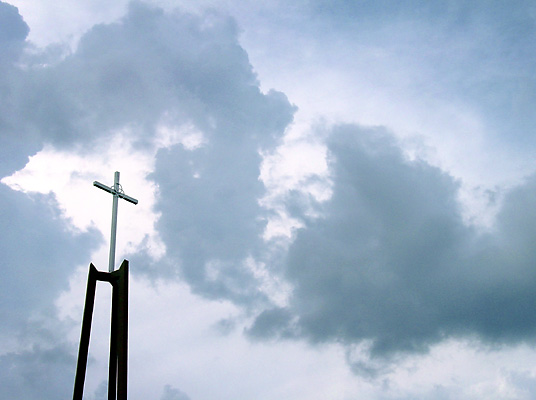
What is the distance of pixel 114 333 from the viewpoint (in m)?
21.0

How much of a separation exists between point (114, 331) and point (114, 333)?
0.08 m

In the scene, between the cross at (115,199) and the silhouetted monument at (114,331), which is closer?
the silhouetted monument at (114,331)

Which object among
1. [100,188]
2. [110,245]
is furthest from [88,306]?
[100,188]

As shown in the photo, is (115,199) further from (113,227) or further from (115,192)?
(113,227)

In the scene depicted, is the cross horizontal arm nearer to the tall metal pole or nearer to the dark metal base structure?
the tall metal pole

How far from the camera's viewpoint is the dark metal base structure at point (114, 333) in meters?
19.8

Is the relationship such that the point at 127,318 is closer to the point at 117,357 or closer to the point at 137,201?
the point at 117,357

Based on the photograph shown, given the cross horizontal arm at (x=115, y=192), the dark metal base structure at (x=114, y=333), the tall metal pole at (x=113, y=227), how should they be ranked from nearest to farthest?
the dark metal base structure at (x=114, y=333) → the tall metal pole at (x=113, y=227) → the cross horizontal arm at (x=115, y=192)

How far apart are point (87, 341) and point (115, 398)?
7.49 feet

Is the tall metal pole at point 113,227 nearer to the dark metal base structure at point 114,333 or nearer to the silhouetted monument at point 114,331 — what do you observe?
the silhouetted monument at point 114,331

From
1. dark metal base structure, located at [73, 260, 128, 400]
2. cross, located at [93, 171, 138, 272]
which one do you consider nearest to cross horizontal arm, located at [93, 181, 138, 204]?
cross, located at [93, 171, 138, 272]

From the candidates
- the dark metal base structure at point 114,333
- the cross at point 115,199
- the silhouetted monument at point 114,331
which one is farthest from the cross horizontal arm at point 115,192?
the dark metal base structure at point 114,333

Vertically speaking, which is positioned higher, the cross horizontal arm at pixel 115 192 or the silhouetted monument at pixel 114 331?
A: the cross horizontal arm at pixel 115 192

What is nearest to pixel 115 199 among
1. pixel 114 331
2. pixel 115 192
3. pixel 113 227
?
pixel 115 192
